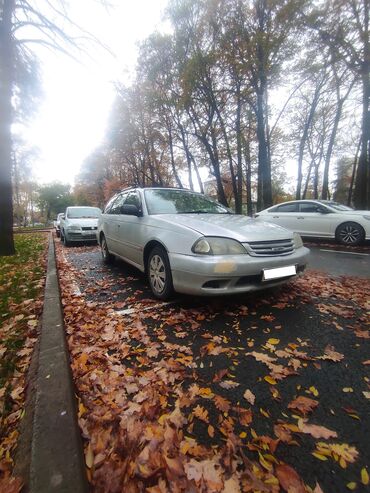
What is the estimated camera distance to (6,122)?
25.0 feet

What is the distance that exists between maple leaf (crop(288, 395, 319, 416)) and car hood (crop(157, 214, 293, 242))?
1.64 meters

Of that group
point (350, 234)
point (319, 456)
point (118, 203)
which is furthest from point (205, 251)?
point (350, 234)

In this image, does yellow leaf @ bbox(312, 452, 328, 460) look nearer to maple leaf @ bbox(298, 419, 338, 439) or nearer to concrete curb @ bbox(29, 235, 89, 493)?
maple leaf @ bbox(298, 419, 338, 439)

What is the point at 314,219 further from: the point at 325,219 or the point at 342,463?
the point at 342,463

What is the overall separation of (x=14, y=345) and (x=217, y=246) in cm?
226

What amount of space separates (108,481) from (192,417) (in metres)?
0.56

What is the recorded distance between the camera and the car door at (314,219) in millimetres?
8758

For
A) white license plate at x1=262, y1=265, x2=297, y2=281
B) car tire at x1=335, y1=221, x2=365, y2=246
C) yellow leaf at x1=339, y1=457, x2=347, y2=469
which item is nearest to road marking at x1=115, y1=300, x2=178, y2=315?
white license plate at x1=262, y1=265, x2=297, y2=281

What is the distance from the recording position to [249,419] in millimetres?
1626

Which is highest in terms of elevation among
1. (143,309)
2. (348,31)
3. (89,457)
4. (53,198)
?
(348,31)

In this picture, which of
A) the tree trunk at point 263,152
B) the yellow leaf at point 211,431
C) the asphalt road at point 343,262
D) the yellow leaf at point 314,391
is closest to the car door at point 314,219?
the asphalt road at point 343,262

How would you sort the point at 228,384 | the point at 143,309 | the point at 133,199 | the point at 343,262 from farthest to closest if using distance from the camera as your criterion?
the point at 343,262
the point at 133,199
the point at 143,309
the point at 228,384

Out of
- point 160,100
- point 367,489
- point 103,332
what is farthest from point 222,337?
point 160,100

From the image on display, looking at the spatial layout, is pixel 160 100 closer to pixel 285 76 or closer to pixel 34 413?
pixel 285 76
